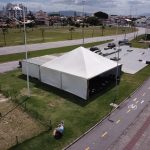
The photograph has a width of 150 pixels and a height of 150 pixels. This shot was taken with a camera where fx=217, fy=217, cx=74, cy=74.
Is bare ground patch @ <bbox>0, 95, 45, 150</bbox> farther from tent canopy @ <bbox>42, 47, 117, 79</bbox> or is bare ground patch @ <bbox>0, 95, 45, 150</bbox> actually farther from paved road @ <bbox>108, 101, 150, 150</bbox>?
tent canopy @ <bbox>42, 47, 117, 79</bbox>

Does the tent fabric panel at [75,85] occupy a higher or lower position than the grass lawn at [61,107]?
higher

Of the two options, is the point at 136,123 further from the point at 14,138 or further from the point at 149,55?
the point at 149,55

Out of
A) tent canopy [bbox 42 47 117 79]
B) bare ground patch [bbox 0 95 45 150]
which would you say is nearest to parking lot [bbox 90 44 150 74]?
tent canopy [bbox 42 47 117 79]

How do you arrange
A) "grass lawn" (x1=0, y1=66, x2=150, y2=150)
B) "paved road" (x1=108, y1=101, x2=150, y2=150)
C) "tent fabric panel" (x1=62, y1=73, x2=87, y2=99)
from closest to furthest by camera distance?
"paved road" (x1=108, y1=101, x2=150, y2=150), "grass lawn" (x1=0, y1=66, x2=150, y2=150), "tent fabric panel" (x1=62, y1=73, x2=87, y2=99)

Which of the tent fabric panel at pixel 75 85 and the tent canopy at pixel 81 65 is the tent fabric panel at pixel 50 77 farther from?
the tent fabric panel at pixel 75 85

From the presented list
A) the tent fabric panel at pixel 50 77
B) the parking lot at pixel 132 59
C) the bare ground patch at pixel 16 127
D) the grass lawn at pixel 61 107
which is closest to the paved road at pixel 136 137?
the grass lawn at pixel 61 107

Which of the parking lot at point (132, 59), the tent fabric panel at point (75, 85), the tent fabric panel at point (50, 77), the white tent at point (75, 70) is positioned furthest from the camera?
the parking lot at point (132, 59)
